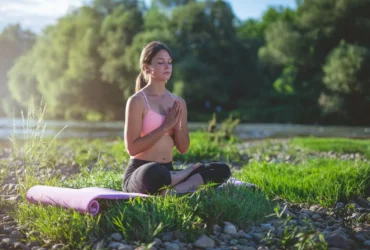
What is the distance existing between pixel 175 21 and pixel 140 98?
107 feet

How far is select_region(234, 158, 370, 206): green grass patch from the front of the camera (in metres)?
5.53

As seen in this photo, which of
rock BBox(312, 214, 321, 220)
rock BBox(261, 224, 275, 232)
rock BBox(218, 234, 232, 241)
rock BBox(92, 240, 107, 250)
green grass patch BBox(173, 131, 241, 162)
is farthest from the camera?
green grass patch BBox(173, 131, 241, 162)

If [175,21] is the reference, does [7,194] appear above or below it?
below

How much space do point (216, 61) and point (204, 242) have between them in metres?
34.1

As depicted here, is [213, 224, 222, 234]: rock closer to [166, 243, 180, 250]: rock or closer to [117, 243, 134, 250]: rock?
[166, 243, 180, 250]: rock

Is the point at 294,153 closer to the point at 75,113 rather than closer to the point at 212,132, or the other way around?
the point at 212,132

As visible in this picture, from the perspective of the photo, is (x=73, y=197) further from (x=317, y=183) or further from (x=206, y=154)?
(x=206, y=154)

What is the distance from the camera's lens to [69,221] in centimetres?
404

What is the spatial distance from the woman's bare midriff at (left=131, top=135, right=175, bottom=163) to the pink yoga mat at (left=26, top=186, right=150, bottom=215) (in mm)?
660

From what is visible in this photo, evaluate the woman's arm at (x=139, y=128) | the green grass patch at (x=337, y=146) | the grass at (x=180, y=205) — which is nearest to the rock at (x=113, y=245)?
the grass at (x=180, y=205)

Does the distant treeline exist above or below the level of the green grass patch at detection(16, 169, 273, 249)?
above

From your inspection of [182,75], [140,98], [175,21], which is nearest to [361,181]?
[140,98]

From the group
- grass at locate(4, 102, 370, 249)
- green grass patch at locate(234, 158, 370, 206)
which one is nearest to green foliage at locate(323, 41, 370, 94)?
grass at locate(4, 102, 370, 249)

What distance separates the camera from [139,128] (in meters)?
5.07
